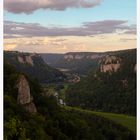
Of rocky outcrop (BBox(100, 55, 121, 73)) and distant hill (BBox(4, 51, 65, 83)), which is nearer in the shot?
distant hill (BBox(4, 51, 65, 83))

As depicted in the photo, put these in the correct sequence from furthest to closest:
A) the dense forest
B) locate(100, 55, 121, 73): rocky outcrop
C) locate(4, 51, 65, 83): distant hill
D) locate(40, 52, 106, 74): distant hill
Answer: locate(100, 55, 121, 73): rocky outcrop < locate(4, 51, 65, 83): distant hill < locate(40, 52, 106, 74): distant hill < the dense forest

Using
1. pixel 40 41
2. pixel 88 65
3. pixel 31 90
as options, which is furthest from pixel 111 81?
pixel 40 41

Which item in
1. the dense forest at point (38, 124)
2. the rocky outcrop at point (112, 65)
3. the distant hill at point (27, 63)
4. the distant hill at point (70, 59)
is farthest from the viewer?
the rocky outcrop at point (112, 65)

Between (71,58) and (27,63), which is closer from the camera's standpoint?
(27,63)

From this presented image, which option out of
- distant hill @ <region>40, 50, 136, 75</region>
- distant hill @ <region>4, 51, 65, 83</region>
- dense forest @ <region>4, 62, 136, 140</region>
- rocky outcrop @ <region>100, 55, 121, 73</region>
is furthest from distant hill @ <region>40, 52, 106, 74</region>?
rocky outcrop @ <region>100, 55, 121, 73</region>

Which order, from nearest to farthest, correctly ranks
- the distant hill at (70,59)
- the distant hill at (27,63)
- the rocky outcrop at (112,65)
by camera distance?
the distant hill at (70,59) < the distant hill at (27,63) < the rocky outcrop at (112,65)

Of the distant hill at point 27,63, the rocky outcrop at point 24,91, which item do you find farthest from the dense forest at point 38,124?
the distant hill at point 27,63

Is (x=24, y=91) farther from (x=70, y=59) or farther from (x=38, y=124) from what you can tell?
(x=70, y=59)

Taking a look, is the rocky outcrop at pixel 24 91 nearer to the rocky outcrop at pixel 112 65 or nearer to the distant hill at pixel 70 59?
the distant hill at pixel 70 59

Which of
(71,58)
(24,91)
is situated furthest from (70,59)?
(24,91)

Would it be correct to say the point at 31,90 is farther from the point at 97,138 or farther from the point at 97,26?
the point at 97,26

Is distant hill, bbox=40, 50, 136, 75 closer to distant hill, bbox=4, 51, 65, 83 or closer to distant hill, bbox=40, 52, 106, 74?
distant hill, bbox=40, 52, 106, 74
